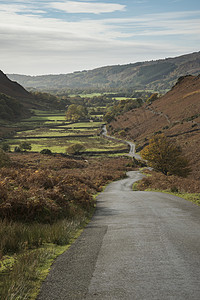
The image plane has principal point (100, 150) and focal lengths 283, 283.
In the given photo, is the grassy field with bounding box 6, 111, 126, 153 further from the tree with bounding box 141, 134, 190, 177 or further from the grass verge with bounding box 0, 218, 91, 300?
the grass verge with bounding box 0, 218, 91, 300

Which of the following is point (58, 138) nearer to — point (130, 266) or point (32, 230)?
point (32, 230)

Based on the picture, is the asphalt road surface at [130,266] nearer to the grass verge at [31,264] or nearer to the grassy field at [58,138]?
the grass verge at [31,264]

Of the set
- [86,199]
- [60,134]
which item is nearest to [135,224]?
[86,199]

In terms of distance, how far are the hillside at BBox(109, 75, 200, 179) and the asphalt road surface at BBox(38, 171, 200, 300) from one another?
2138 inches

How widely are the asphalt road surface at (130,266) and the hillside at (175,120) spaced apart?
5431cm

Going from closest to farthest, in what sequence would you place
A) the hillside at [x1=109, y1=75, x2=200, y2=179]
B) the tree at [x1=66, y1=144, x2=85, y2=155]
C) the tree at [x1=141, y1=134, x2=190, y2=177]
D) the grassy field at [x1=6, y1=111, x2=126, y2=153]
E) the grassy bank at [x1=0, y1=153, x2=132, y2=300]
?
1. the grassy bank at [x1=0, y1=153, x2=132, y2=300]
2. the tree at [x1=141, y1=134, x2=190, y2=177]
3. the hillside at [x1=109, y1=75, x2=200, y2=179]
4. the tree at [x1=66, y1=144, x2=85, y2=155]
5. the grassy field at [x1=6, y1=111, x2=126, y2=153]

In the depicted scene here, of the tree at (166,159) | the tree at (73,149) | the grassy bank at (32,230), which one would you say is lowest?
the tree at (73,149)

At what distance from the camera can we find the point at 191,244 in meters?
8.27

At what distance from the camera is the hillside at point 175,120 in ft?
291

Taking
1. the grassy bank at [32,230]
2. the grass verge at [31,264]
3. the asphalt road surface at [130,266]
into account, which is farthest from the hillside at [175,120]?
the grass verge at [31,264]

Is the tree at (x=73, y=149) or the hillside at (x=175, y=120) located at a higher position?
the hillside at (x=175, y=120)

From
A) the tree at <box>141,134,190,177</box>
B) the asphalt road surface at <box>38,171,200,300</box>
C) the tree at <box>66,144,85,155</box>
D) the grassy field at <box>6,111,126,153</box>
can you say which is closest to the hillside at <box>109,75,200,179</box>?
the tree at <box>141,134,190,177</box>

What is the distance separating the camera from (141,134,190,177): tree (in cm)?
→ 5225

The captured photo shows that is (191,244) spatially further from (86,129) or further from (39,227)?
(86,129)
